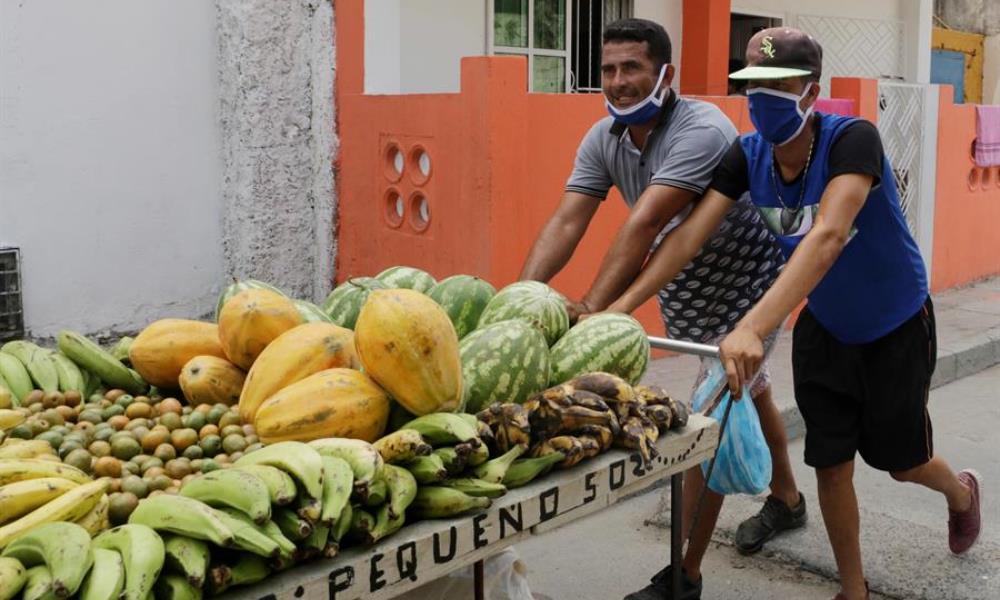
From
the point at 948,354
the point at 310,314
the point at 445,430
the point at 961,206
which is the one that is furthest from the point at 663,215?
the point at 961,206

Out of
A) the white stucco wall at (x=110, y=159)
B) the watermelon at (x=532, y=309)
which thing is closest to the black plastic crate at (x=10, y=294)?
the white stucco wall at (x=110, y=159)

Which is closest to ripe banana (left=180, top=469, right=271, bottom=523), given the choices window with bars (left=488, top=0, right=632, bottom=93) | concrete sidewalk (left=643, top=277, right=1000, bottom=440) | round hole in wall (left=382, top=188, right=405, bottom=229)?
concrete sidewalk (left=643, top=277, right=1000, bottom=440)

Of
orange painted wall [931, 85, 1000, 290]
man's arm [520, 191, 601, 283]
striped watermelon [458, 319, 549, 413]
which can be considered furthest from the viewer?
orange painted wall [931, 85, 1000, 290]

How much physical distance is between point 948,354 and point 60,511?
6.96 m

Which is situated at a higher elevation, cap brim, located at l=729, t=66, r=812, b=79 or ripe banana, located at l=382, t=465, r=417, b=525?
cap brim, located at l=729, t=66, r=812, b=79

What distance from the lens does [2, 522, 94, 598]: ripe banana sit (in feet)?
6.00

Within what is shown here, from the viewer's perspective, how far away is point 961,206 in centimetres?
1049

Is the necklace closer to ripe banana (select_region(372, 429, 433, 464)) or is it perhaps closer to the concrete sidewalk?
ripe banana (select_region(372, 429, 433, 464))

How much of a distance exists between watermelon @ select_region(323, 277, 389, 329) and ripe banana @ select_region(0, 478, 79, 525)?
1.12 m

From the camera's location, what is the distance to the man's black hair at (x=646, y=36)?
12.5ft

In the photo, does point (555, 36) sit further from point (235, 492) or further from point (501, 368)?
point (235, 492)

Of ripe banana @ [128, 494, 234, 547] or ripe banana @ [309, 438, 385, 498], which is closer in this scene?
ripe banana @ [128, 494, 234, 547]

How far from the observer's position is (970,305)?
388 inches

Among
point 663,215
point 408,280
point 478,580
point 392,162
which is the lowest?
point 478,580
